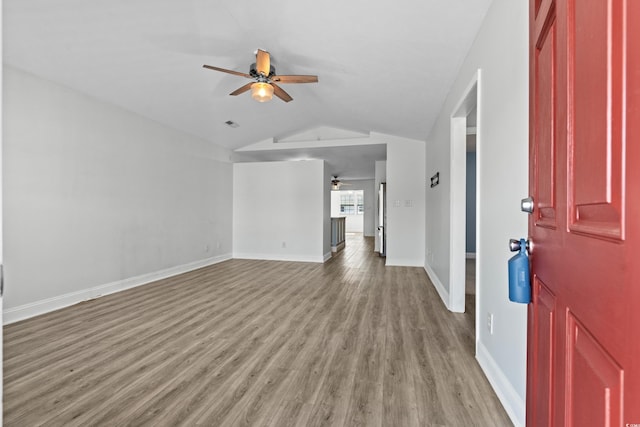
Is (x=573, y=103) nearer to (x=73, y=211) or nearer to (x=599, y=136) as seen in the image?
(x=599, y=136)

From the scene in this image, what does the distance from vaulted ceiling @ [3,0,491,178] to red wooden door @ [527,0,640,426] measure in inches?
66.7

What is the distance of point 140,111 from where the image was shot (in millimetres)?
4250

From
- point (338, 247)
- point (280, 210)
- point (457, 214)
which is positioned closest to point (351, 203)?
point (338, 247)

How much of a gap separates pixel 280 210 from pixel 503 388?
5537 millimetres

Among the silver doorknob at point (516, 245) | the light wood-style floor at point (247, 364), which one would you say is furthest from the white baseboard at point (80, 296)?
the silver doorknob at point (516, 245)

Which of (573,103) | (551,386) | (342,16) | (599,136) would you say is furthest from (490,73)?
(551,386)

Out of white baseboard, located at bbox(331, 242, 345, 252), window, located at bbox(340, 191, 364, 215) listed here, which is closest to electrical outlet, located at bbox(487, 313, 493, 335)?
white baseboard, located at bbox(331, 242, 345, 252)

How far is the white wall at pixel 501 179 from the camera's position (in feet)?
5.04

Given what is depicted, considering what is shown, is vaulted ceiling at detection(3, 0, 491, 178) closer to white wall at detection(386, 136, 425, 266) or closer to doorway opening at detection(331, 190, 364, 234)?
white wall at detection(386, 136, 425, 266)

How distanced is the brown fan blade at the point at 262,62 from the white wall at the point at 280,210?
347 cm

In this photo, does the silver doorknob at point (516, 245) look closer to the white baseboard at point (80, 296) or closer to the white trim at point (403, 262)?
the white baseboard at point (80, 296)

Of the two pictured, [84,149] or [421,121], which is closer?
[84,149]

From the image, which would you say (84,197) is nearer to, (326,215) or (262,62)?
(262,62)

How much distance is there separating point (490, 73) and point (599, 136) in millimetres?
1746
